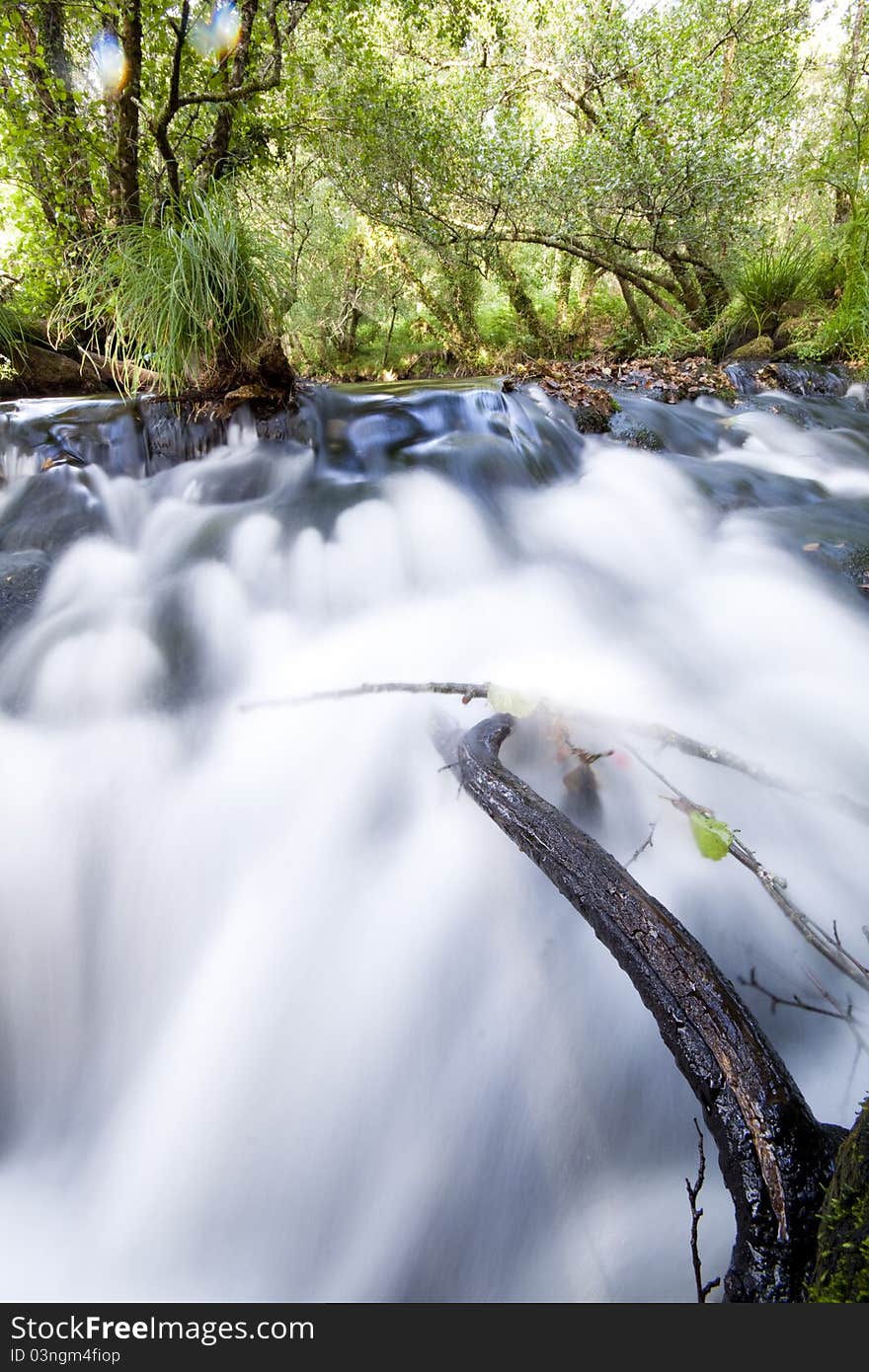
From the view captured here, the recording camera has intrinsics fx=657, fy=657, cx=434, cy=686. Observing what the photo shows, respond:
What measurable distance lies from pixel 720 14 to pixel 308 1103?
36.2ft

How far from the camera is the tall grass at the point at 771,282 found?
24.3 feet

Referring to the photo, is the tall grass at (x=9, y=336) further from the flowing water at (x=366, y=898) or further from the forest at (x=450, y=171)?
the flowing water at (x=366, y=898)

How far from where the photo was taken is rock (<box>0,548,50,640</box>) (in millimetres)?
3129

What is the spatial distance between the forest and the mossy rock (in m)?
4.55

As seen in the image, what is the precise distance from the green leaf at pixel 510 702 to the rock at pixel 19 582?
2413mm

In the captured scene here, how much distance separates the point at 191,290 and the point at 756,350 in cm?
640

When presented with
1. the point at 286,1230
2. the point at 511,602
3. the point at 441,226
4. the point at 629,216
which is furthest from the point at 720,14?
the point at 286,1230

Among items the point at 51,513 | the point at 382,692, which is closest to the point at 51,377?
the point at 51,513

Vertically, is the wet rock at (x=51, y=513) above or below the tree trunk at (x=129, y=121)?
below

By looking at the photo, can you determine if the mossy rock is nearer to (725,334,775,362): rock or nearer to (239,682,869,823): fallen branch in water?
(239,682,869,823): fallen branch in water

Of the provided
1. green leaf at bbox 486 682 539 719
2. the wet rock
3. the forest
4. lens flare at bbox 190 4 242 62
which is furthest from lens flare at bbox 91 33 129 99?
green leaf at bbox 486 682 539 719

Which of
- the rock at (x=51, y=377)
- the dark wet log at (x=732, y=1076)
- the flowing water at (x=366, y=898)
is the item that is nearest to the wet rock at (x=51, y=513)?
the flowing water at (x=366, y=898)

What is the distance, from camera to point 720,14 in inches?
294
